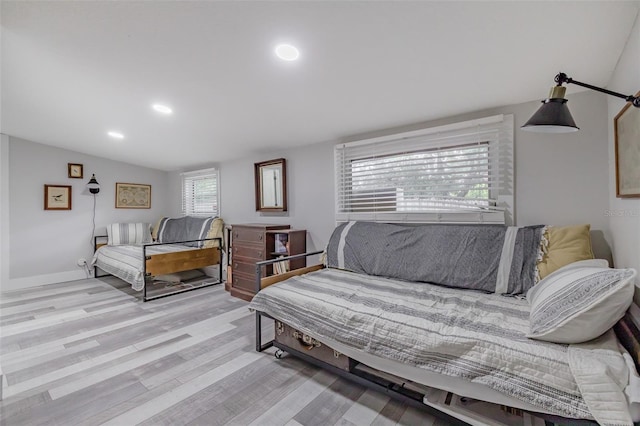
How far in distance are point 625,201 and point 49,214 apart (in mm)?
6895

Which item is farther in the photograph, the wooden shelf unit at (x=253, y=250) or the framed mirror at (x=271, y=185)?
the framed mirror at (x=271, y=185)

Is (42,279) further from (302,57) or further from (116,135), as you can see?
(302,57)

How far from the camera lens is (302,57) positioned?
1.88 meters

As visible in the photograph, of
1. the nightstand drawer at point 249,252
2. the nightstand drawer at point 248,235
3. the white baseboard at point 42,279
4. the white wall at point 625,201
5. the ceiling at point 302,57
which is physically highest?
the ceiling at point 302,57

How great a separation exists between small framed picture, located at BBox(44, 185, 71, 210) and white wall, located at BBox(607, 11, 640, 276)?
22.1 feet

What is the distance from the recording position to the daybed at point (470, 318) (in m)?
1.09

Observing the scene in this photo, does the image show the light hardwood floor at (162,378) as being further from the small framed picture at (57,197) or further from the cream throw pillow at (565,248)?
the small framed picture at (57,197)

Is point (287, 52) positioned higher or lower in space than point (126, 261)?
higher

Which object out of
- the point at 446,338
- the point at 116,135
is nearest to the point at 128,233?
the point at 116,135

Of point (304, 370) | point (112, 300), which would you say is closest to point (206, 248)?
point (112, 300)

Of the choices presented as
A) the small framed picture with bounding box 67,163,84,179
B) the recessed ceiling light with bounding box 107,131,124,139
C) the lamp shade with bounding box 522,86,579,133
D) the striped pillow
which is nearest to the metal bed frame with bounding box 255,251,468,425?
the lamp shade with bounding box 522,86,579,133

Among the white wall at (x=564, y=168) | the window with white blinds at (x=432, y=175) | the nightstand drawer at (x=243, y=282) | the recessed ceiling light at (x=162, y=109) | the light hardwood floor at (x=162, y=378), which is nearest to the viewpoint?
the light hardwood floor at (x=162, y=378)

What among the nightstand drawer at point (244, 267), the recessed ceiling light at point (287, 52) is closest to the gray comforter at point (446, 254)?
the nightstand drawer at point (244, 267)

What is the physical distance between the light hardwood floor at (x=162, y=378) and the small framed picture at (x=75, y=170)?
2.42 m
